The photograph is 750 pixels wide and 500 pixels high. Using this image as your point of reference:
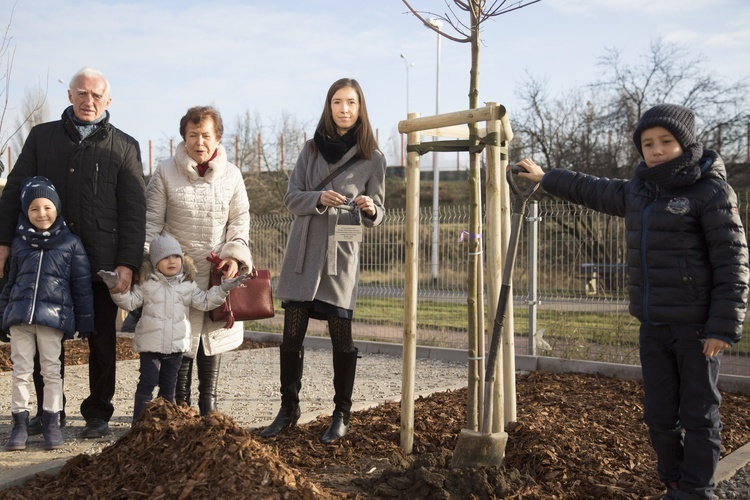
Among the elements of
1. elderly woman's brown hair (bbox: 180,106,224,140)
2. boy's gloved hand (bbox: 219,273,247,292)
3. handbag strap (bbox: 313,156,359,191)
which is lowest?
boy's gloved hand (bbox: 219,273,247,292)

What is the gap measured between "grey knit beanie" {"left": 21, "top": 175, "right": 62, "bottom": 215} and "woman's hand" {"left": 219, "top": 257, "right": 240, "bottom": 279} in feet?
3.49

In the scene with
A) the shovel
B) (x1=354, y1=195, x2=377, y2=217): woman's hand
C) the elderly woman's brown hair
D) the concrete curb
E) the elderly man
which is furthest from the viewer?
the elderly woman's brown hair

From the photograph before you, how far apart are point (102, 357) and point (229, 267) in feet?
3.49

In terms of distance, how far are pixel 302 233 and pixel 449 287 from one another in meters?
5.96

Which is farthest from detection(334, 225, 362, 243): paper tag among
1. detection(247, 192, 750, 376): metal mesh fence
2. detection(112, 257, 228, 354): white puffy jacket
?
detection(247, 192, 750, 376): metal mesh fence

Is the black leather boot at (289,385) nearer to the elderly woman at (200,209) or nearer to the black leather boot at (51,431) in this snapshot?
the elderly woman at (200,209)

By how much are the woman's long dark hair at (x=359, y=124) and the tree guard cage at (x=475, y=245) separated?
1.53 feet

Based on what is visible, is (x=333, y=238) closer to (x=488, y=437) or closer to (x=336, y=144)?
(x=336, y=144)

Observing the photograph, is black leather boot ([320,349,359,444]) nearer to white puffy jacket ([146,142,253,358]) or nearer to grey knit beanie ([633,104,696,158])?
white puffy jacket ([146,142,253,358])

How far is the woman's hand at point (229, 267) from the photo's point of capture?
5160 millimetres

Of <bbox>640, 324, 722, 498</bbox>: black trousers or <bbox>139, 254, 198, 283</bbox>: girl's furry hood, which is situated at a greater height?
<bbox>139, 254, 198, 283</bbox>: girl's furry hood

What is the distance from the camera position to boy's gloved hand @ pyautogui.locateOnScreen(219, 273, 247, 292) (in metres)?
5.00

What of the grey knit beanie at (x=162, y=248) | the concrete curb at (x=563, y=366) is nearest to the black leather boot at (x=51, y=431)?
the grey knit beanie at (x=162, y=248)

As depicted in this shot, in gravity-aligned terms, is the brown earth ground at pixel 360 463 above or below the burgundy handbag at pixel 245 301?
below
